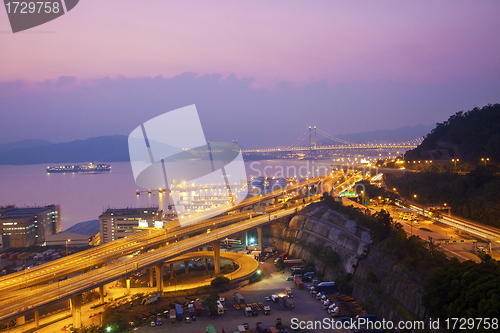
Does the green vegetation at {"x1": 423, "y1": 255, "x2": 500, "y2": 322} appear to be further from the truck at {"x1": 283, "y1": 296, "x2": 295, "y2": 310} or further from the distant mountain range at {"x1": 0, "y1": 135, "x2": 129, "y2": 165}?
the distant mountain range at {"x1": 0, "y1": 135, "x2": 129, "y2": 165}

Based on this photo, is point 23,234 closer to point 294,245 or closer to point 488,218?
point 294,245

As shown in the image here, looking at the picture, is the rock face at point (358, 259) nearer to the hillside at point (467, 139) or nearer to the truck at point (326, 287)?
the truck at point (326, 287)

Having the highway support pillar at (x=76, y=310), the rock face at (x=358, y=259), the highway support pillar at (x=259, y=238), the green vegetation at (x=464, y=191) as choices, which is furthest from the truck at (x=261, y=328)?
the green vegetation at (x=464, y=191)

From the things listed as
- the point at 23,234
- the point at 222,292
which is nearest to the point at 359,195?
the point at 222,292

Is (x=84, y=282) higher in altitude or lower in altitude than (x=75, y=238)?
higher

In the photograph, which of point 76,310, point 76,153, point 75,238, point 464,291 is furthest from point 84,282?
point 76,153

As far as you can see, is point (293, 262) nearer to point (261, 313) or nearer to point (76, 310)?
point (261, 313)
